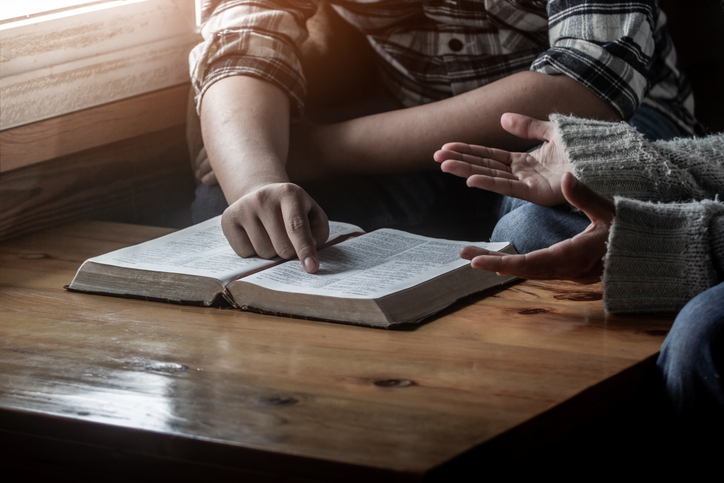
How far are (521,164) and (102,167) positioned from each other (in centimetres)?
94

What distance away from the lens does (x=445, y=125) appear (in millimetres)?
1113

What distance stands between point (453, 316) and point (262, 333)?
0.20 m

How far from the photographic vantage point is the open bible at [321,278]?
72 cm

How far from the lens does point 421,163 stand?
117 cm

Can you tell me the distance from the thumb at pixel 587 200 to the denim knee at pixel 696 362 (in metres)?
0.14

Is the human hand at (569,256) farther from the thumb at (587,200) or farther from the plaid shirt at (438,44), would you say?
the plaid shirt at (438,44)

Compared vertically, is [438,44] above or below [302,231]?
above

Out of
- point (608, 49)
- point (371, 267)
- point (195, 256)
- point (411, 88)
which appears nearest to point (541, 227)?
point (371, 267)

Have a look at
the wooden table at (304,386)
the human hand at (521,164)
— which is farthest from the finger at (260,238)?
the human hand at (521,164)

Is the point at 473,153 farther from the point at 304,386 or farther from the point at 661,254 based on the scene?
the point at 304,386

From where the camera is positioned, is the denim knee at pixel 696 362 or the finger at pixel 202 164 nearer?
the denim knee at pixel 696 362

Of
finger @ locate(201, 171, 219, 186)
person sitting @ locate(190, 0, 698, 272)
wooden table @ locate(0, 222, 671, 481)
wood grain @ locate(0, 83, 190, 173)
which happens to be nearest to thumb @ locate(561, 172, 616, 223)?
wooden table @ locate(0, 222, 671, 481)

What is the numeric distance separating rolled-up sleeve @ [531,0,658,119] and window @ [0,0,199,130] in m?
0.87

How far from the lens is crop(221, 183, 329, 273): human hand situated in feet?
2.73
